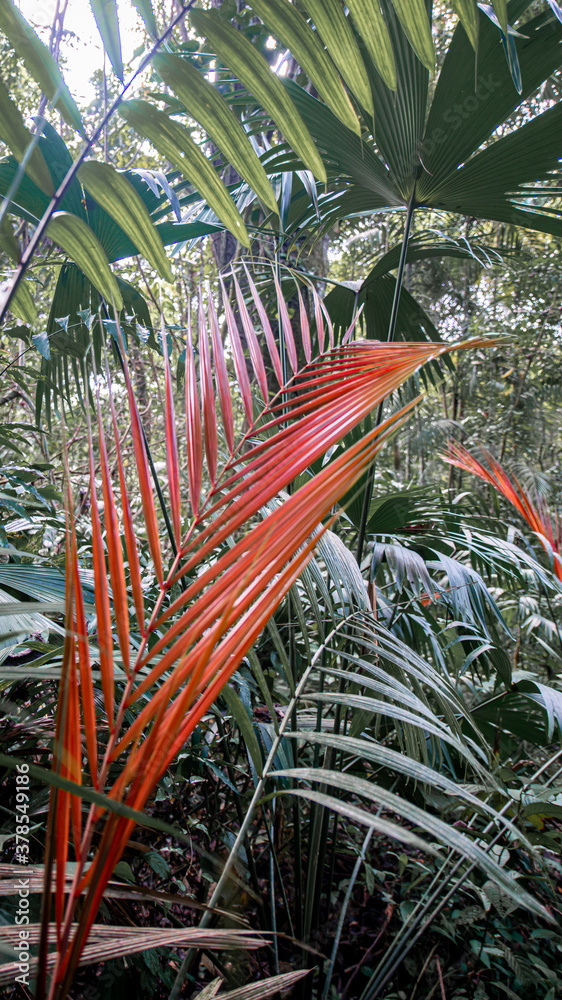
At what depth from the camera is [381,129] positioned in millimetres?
956

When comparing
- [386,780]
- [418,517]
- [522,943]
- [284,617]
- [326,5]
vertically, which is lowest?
[522,943]

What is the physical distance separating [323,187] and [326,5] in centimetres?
93

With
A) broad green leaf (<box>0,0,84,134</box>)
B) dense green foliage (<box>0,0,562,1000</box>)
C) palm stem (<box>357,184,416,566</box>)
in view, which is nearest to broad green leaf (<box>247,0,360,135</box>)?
dense green foliage (<box>0,0,562,1000</box>)

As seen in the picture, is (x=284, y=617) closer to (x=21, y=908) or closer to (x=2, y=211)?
(x=21, y=908)

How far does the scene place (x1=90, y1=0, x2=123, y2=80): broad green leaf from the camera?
32 cm

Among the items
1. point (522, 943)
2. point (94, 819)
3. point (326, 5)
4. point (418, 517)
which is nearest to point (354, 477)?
point (94, 819)

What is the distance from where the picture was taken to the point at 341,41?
370mm

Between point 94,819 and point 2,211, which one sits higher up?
point 2,211

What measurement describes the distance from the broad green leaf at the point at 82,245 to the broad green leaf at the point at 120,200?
0.02 metres

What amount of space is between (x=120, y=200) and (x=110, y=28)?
10 centimetres

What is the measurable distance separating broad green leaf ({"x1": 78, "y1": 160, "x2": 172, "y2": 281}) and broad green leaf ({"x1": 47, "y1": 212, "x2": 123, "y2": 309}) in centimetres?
2

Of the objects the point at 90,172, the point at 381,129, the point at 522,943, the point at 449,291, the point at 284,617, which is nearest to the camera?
the point at 90,172

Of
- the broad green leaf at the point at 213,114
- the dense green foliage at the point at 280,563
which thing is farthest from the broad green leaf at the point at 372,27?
the broad green leaf at the point at 213,114

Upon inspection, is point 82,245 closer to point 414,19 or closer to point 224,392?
point 224,392
